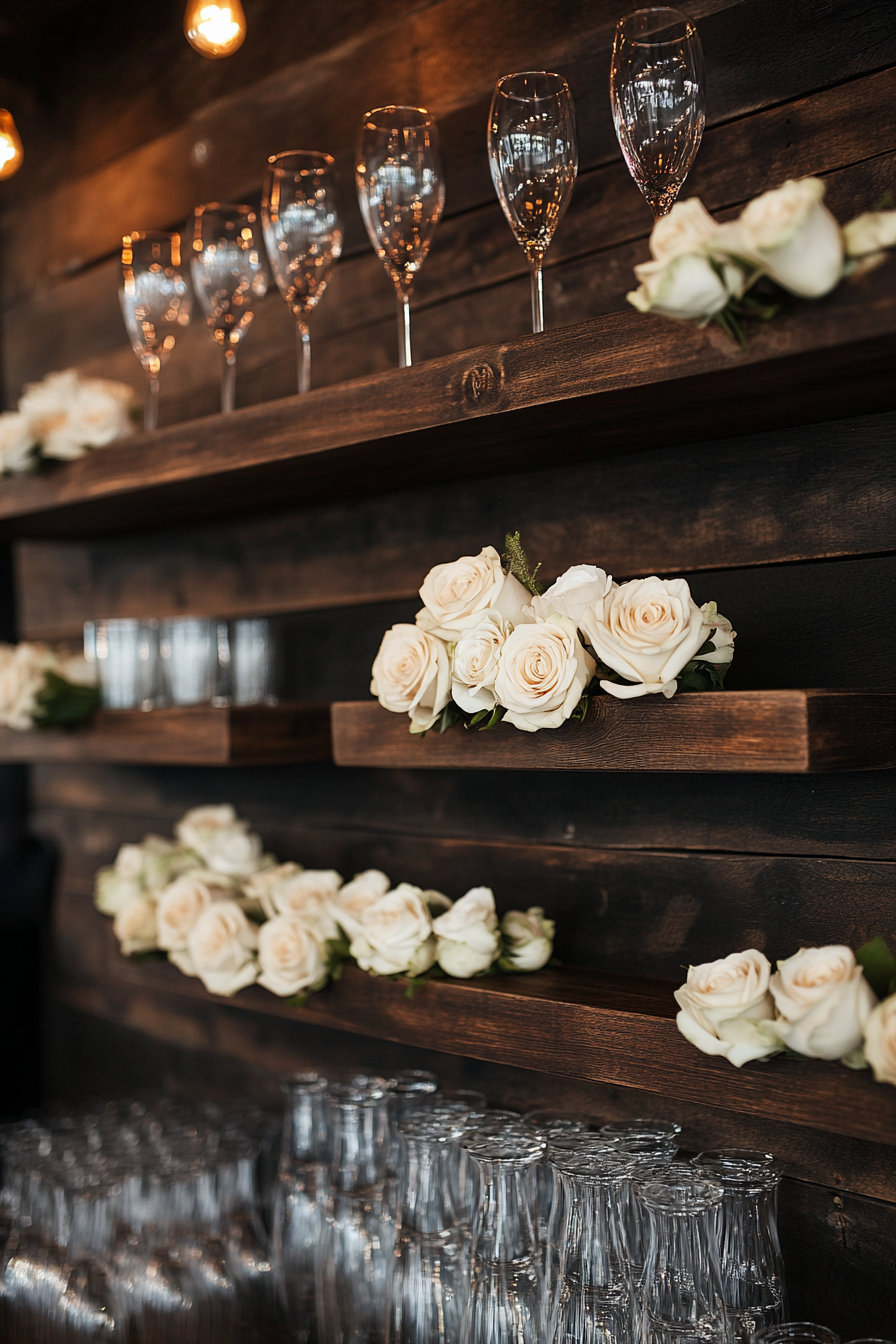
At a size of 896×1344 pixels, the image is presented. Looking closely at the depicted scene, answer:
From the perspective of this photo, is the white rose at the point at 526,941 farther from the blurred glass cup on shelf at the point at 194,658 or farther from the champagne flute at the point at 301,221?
the champagne flute at the point at 301,221

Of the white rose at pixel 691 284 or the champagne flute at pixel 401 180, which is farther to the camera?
the champagne flute at pixel 401 180

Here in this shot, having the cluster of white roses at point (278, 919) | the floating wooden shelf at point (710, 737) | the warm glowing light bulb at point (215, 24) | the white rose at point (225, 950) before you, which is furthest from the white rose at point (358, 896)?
the warm glowing light bulb at point (215, 24)

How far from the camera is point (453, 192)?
1603mm

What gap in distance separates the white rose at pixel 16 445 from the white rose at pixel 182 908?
0.67m

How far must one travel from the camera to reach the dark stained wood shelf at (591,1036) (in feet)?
3.26

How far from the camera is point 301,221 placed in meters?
1.47

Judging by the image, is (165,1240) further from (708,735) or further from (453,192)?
(453,192)

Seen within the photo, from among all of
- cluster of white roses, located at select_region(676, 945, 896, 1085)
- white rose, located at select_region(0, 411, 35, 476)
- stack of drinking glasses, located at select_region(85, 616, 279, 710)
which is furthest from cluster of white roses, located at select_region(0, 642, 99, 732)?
cluster of white roses, located at select_region(676, 945, 896, 1085)

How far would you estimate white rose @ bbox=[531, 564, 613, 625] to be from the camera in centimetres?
114

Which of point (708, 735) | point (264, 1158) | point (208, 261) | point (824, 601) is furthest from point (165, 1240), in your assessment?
point (208, 261)

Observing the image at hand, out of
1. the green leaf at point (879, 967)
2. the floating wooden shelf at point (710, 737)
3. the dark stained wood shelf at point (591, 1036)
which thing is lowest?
the dark stained wood shelf at point (591, 1036)

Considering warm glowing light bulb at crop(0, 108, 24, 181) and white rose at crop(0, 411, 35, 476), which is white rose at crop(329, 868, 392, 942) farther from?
warm glowing light bulb at crop(0, 108, 24, 181)

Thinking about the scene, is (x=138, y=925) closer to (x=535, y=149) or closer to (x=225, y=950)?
(x=225, y=950)

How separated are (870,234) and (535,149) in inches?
16.9
